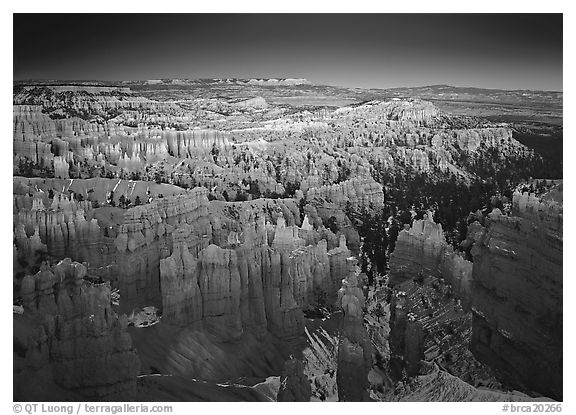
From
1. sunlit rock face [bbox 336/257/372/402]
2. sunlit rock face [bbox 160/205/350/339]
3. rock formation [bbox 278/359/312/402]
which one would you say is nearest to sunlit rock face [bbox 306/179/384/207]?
sunlit rock face [bbox 160/205/350/339]

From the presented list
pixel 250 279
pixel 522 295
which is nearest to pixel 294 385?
A: pixel 250 279

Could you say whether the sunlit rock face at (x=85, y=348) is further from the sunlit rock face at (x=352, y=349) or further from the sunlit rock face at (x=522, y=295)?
the sunlit rock face at (x=522, y=295)

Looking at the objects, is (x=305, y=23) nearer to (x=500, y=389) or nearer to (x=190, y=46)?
(x=190, y=46)

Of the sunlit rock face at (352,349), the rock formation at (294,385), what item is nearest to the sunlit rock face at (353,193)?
the sunlit rock face at (352,349)

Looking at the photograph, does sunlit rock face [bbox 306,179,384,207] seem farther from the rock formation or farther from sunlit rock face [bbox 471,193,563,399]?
the rock formation
